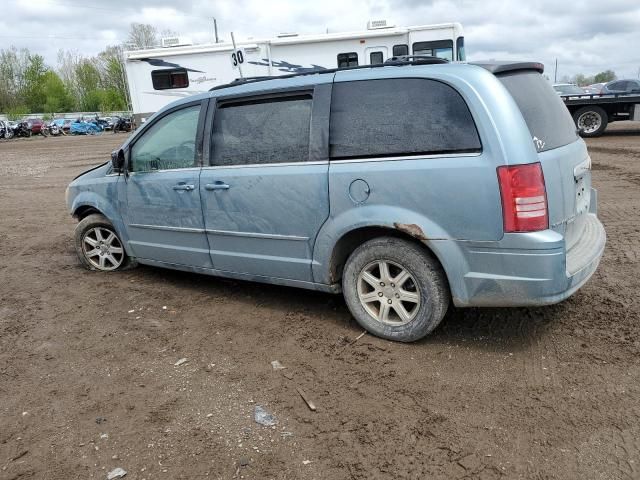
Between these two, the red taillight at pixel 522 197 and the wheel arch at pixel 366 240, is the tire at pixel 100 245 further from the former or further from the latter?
the red taillight at pixel 522 197

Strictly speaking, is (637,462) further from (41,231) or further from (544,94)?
(41,231)

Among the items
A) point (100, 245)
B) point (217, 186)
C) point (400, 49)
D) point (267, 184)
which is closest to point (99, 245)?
point (100, 245)

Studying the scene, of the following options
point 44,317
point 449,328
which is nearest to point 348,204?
point 449,328

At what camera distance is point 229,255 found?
4406 mm

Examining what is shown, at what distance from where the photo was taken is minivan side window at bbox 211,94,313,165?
12.8ft

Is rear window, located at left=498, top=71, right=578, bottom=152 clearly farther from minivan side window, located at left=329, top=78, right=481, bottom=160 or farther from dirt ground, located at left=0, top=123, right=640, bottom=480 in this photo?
dirt ground, located at left=0, top=123, right=640, bottom=480

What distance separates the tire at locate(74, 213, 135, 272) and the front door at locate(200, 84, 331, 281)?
158cm

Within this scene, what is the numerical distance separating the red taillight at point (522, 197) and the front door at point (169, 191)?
97.1 inches

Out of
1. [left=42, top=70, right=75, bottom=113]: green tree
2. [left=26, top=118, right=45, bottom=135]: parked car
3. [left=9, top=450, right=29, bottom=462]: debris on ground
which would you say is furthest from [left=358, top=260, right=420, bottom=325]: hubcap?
[left=42, top=70, right=75, bottom=113]: green tree

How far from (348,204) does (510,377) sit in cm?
A: 149

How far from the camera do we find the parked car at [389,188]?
316cm

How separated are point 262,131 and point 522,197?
6.54ft

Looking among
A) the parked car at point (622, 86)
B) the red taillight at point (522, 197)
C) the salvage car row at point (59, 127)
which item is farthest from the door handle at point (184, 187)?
the salvage car row at point (59, 127)

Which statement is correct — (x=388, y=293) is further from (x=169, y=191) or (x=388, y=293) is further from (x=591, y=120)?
(x=591, y=120)
